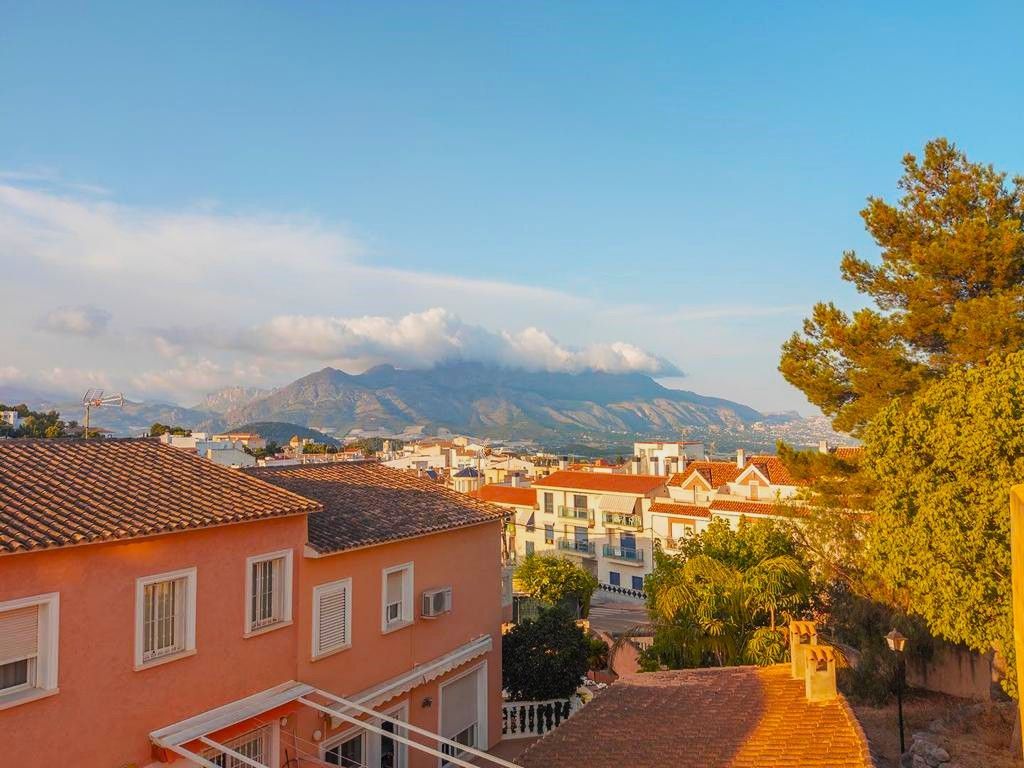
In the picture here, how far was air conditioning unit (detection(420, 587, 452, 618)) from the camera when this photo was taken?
14.5 m

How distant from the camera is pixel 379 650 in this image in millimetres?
13609

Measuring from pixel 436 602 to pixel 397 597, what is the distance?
91 centimetres

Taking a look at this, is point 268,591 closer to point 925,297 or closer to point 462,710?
point 462,710

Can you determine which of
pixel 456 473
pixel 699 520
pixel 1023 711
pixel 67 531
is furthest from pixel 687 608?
pixel 456 473

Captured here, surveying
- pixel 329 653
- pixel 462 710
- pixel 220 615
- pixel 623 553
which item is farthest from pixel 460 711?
pixel 623 553

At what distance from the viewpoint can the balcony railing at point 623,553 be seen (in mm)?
51469

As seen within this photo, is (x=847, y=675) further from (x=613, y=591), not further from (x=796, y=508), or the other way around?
(x=613, y=591)

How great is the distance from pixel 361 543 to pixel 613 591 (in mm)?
43829

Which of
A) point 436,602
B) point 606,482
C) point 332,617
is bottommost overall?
point 606,482

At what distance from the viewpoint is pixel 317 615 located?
12328mm

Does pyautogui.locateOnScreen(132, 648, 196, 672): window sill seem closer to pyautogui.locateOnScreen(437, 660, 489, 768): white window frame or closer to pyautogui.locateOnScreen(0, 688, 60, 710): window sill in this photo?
pyautogui.locateOnScreen(0, 688, 60, 710): window sill

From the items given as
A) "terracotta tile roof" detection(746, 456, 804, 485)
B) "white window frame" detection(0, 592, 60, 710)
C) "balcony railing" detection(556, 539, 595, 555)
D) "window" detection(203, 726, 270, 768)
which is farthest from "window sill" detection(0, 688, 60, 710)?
"balcony railing" detection(556, 539, 595, 555)

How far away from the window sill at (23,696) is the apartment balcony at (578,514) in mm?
48710

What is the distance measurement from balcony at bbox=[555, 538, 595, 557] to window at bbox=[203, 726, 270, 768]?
149 ft
